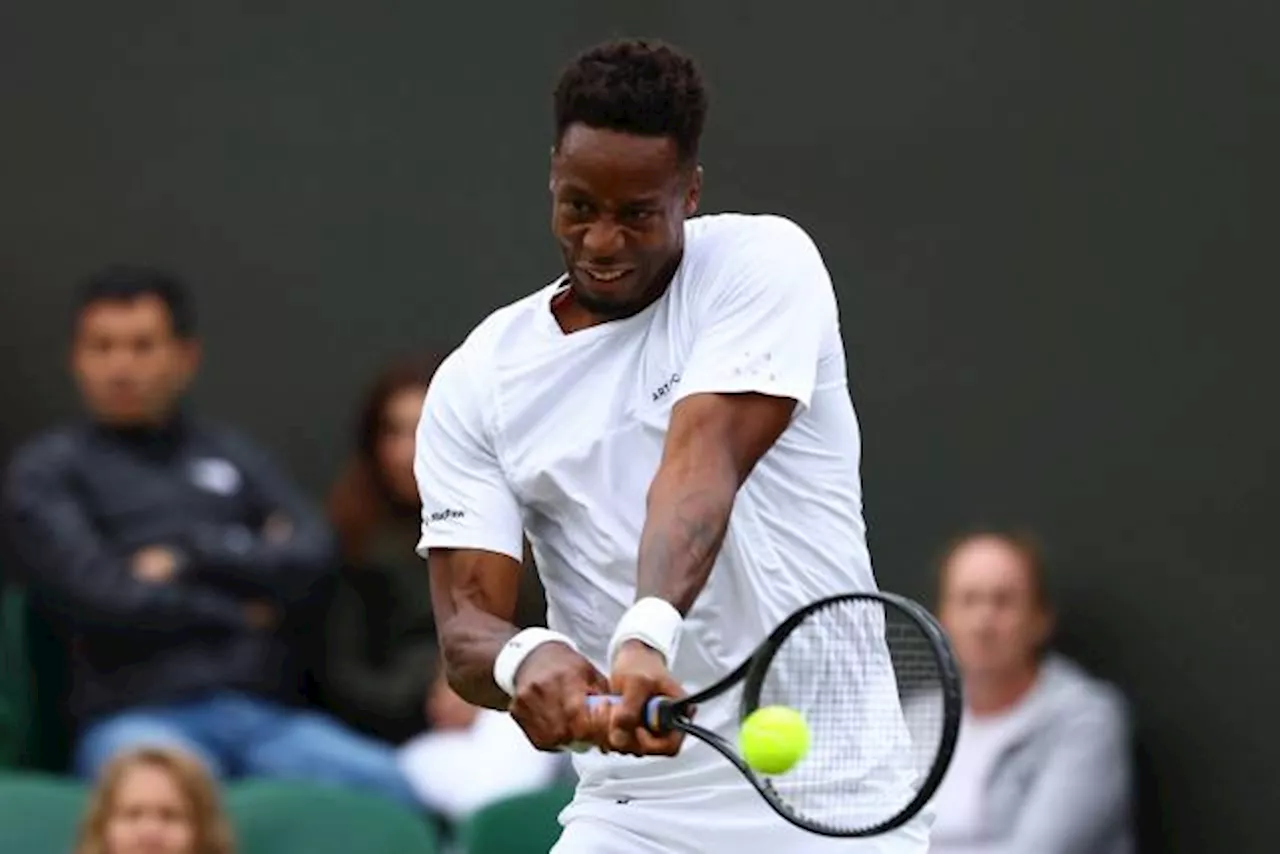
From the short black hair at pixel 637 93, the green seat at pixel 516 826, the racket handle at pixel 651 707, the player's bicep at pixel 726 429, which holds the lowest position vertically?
the green seat at pixel 516 826

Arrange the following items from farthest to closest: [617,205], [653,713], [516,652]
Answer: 1. [617,205]
2. [516,652]
3. [653,713]

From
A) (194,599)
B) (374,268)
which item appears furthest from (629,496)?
(374,268)

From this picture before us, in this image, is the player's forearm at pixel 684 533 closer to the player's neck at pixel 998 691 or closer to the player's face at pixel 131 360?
the player's neck at pixel 998 691

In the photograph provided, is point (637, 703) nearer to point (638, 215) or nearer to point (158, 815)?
point (638, 215)

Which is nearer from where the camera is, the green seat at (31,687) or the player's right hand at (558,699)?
the player's right hand at (558,699)

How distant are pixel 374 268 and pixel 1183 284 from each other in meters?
2.34

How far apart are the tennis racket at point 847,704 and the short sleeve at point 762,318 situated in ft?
1.16

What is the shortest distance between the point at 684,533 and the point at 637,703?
311 mm

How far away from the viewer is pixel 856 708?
15.0 feet

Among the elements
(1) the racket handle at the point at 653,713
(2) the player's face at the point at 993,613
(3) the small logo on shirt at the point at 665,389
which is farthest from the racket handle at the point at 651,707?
(2) the player's face at the point at 993,613

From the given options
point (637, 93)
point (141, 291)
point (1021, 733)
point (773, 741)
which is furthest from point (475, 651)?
point (141, 291)

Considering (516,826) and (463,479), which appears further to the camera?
(516,826)

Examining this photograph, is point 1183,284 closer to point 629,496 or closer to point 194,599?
point 194,599

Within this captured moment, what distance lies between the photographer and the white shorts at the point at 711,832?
4590 mm
